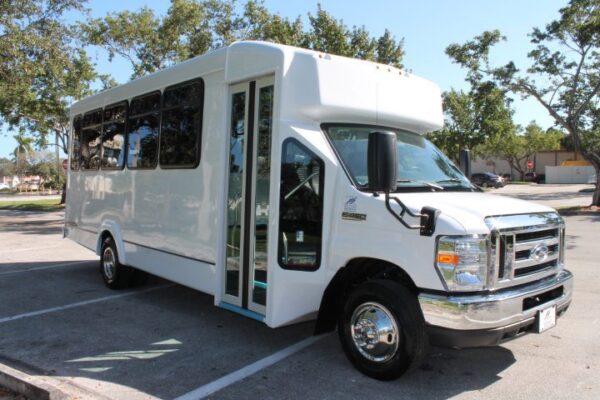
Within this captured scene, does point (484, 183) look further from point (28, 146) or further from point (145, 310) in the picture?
point (28, 146)

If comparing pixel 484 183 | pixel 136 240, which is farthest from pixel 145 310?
pixel 484 183

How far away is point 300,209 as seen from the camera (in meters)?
4.82

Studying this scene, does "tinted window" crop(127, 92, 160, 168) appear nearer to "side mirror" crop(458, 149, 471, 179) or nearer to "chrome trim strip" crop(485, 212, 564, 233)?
"side mirror" crop(458, 149, 471, 179)

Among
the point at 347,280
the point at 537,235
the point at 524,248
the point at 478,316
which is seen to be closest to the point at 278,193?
the point at 347,280

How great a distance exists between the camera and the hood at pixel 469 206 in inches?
155

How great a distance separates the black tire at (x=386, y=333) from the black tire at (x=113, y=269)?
14.4ft

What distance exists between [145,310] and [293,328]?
83.3 inches

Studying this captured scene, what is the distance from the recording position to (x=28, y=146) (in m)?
75.4

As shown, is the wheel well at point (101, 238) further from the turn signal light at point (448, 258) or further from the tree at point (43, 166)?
the tree at point (43, 166)

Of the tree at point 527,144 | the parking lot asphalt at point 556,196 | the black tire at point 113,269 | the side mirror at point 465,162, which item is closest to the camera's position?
the side mirror at point 465,162

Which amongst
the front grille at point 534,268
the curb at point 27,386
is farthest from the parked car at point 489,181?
the curb at point 27,386

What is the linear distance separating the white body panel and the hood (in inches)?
0.4

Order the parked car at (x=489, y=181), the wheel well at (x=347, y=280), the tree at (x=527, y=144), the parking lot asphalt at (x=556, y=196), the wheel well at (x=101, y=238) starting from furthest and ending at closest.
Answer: the tree at (x=527, y=144), the parked car at (x=489, y=181), the parking lot asphalt at (x=556, y=196), the wheel well at (x=101, y=238), the wheel well at (x=347, y=280)

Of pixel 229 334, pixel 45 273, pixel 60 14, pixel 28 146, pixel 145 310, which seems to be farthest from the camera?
pixel 28 146
